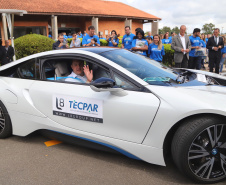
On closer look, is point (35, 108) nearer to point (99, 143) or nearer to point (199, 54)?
point (99, 143)

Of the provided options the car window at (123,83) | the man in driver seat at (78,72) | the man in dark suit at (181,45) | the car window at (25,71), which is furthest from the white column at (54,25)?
the car window at (123,83)

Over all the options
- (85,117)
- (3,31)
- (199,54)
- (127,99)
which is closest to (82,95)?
(85,117)

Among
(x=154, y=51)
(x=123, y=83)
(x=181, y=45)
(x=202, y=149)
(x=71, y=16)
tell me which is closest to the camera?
(x=202, y=149)

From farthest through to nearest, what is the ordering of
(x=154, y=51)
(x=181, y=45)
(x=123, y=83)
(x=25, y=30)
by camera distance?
(x=25, y=30)
(x=181, y=45)
(x=154, y=51)
(x=123, y=83)

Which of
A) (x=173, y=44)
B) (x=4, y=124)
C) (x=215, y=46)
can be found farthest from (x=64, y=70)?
(x=215, y=46)

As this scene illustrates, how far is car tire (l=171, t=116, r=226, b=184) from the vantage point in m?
2.14

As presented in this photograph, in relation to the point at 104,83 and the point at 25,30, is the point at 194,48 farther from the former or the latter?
the point at 25,30

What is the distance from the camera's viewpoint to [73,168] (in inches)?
104

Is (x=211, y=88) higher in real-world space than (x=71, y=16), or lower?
lower

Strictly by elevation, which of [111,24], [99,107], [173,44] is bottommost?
[99,107]

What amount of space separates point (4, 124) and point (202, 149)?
8.60 ft

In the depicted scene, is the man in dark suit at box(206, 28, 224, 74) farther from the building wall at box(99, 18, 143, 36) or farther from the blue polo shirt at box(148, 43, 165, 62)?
the building wall at box(99, 18, 143, 36)

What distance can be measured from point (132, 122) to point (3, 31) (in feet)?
64.6

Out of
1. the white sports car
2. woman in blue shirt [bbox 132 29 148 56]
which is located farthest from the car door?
woman in blue shirt [bbox 132 29 148 56]
